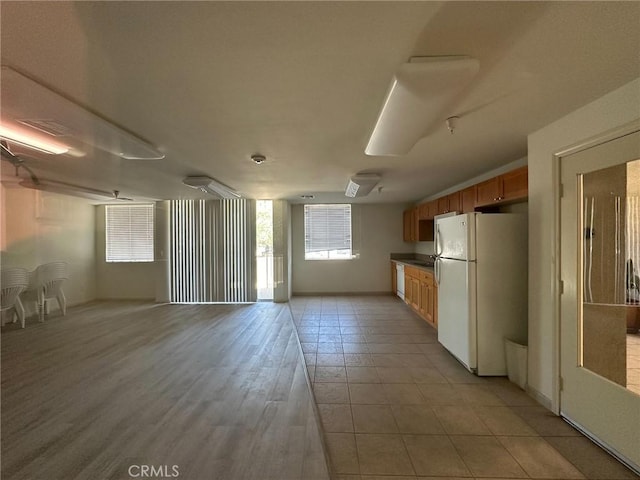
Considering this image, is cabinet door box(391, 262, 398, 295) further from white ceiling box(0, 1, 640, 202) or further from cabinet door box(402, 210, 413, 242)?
white ceiling box(0, 1, 640, 202)

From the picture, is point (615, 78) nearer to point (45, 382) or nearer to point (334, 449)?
point (334, 449)

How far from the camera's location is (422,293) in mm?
5117

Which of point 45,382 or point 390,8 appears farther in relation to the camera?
point 45,382

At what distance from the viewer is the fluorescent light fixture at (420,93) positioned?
55.7 inches

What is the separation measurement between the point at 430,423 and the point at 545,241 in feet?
5.85

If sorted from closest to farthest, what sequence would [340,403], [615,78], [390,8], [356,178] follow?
[390,8], [615,78], [340,403], [356,178]

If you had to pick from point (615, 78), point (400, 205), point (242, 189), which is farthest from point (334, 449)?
point (400, 205)

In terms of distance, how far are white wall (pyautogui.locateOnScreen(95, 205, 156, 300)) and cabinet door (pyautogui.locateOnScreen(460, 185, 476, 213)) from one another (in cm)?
515

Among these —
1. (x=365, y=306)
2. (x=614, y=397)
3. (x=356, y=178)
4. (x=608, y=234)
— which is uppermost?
(x=356, y=178)

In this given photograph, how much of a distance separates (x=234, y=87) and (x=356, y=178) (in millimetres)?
2549

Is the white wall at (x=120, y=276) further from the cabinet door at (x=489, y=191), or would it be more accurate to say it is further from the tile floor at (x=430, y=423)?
the cabinet door at (x=489, y=191)

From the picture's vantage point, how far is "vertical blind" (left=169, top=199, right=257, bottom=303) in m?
6.93

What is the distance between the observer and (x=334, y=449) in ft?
6.41

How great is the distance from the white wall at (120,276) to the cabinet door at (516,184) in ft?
17.0
